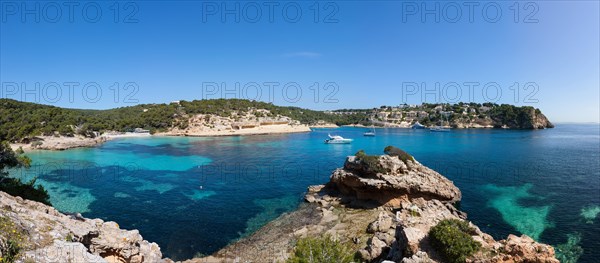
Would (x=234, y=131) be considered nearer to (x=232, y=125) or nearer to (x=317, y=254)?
(x=232, y=125)

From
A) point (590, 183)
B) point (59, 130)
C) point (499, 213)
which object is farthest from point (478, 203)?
point (59, 130)

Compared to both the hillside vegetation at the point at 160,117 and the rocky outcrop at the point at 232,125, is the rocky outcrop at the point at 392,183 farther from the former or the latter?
the rocky outcrop at the point at 232,125

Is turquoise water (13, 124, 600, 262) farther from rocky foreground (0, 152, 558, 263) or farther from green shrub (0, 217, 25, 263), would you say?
green shrub (0, 217, 25, 263)

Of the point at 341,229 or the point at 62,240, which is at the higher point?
the point at 62,240

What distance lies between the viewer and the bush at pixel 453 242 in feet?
42.5

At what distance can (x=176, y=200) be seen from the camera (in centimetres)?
3000

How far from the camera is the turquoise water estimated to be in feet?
72.2

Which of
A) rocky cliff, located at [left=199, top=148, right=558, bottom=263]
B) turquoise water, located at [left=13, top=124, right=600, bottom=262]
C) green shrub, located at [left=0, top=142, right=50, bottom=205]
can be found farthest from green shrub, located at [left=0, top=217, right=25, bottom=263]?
green shrub, located at [left=0, top=142, right=50, bottom=205]

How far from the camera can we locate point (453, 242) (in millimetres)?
13312

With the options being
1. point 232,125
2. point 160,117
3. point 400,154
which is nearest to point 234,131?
point 232,125

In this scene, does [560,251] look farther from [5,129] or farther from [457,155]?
[5,129]

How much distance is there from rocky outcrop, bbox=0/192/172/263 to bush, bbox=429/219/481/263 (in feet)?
47.1

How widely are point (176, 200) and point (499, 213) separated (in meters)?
32.3

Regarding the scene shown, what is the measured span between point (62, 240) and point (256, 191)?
78.8 ft
